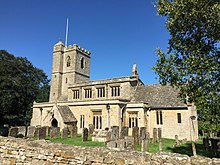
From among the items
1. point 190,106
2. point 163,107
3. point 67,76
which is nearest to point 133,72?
point 163,107

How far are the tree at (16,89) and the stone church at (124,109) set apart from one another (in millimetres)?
8075

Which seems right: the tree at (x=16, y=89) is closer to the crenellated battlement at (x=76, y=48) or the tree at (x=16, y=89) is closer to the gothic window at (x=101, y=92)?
the crenellated battlement at (x=76, y=48)

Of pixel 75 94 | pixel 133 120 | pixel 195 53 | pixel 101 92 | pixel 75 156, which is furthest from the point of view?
pixel 75 94

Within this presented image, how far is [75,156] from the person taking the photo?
527cm

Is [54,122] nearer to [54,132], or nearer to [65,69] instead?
[54,132]

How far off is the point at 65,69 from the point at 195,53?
30.5m

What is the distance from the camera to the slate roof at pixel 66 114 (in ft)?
83.6

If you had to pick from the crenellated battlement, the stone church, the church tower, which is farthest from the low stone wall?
the crenellated battlement

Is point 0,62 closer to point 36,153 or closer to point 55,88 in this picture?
point 55,88

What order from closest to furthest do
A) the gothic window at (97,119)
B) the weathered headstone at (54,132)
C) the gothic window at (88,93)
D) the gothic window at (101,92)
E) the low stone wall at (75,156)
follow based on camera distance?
the low stone wall at (75,156) < the weathered headstone at (54,132) < the gothic window at (97,119) < the gothic window at (101,92) < the gothic window at (88,93)

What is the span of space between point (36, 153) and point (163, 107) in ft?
65.4

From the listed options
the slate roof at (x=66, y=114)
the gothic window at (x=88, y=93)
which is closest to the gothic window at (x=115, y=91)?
the gothic window at (x=88, y=93)

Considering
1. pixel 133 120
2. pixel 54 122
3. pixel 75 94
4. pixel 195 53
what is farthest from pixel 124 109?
pixel 195 53

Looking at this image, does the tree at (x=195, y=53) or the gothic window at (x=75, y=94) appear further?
the gothic window at (x=75, y=94)
